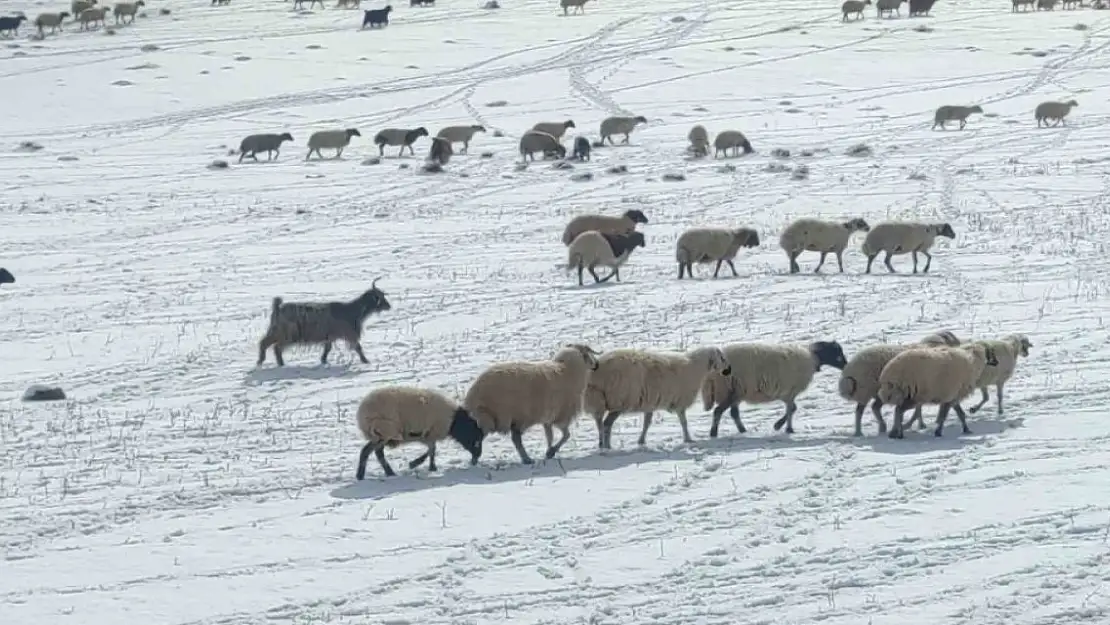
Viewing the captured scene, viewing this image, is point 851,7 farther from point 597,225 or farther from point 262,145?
point 597,225

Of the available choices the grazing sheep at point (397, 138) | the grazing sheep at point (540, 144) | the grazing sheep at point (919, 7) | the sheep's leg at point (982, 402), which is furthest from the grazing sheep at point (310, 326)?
the grazing sheep at point (919, 7)

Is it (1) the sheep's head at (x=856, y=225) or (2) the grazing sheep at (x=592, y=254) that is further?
(1) the sheep's head at (x=856, y=225)

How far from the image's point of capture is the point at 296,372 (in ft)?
58.7

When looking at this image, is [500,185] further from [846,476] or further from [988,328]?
[846,476]

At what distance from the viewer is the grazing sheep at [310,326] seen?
18125mm

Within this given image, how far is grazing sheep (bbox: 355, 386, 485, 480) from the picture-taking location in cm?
1298

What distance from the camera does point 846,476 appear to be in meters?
12.8

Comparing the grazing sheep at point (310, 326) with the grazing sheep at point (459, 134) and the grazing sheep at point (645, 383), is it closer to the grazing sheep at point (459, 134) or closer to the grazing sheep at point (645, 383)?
the grazing sheep at point (645, 383)

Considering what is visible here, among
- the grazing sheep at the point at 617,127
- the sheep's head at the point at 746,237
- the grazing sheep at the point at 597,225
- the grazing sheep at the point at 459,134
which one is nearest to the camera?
the sheep's head at the point at 746,237

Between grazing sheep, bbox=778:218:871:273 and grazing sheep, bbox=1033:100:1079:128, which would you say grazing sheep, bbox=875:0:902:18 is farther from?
grazing sheep, bbox=778:218:871:273

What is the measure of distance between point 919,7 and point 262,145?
3359cm

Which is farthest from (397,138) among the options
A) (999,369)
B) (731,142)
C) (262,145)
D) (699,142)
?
(999,369)

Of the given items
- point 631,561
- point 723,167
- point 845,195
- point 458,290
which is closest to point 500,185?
point 723,167

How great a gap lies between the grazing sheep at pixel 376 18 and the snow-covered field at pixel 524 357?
15645 mm
